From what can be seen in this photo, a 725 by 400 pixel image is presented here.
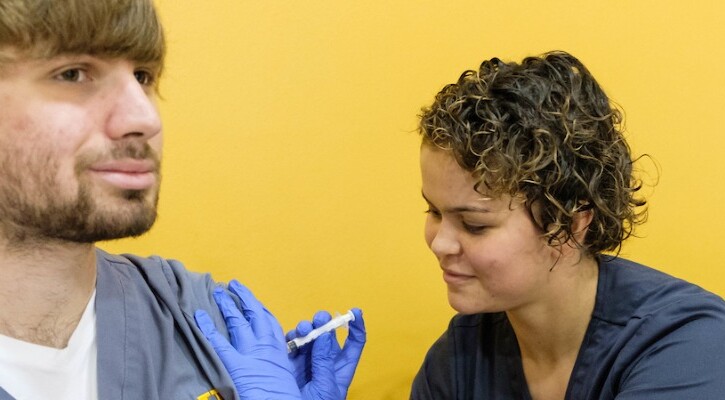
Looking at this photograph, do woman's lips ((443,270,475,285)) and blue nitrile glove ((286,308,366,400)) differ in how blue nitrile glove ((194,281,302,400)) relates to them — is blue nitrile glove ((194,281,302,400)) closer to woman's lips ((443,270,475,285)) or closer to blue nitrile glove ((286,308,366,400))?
blue nitrile glove ((286,308,366,400))

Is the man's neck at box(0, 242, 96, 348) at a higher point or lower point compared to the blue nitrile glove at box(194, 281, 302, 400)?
higher

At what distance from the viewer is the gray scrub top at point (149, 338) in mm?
908

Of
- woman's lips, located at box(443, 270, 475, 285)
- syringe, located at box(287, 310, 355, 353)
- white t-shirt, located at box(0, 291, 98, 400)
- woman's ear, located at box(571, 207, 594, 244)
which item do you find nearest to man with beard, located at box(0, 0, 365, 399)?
white t-shirt, located at box(0, 291, 98, 400)

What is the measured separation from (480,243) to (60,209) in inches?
22.3

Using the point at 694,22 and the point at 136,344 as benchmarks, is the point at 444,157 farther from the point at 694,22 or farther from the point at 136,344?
the point at 694,22

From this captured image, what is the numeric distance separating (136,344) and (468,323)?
0.58 metres

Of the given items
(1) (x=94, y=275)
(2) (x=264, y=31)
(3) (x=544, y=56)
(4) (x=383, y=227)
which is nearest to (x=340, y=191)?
(4) (x=383, y=227)

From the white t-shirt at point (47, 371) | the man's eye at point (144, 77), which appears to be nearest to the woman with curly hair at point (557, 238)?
the man's eye at point (144, 77)

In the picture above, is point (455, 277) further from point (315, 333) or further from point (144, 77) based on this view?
point (144, 77)

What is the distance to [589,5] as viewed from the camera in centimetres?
155

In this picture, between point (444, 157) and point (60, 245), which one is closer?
point (60, 245)

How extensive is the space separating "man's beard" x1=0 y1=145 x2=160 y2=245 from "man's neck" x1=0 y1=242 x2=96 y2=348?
0.03 meters

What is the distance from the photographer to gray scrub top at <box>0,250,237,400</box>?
908 mm

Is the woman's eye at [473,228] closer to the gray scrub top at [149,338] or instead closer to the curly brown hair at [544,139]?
the curly brown hair at [544,139]
